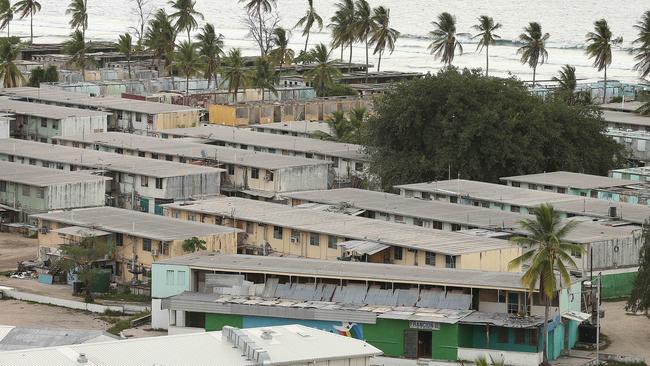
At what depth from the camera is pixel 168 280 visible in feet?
156

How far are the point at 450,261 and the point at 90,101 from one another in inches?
1646

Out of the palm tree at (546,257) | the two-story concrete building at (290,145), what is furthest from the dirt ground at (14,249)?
the palm tree at (546,257)

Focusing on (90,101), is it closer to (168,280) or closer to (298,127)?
(298,127)

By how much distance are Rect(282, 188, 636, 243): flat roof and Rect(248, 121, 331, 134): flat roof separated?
17267 millimetres

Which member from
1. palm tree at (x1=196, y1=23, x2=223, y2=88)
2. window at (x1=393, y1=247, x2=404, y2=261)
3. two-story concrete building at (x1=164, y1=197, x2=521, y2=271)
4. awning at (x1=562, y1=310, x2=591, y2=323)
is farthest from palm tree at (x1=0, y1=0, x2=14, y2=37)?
awning at (x1=562, y1=310, x2=591, y2=323)

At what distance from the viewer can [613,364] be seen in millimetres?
43719

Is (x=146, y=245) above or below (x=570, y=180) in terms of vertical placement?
below

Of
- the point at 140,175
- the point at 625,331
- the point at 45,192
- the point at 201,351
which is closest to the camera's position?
the point at 201,351

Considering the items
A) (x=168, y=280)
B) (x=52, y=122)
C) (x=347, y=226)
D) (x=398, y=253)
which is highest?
(x=52, y=122)

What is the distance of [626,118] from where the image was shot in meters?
86.2

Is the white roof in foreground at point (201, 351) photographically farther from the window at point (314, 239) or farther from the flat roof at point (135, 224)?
the window at point (314, 239)

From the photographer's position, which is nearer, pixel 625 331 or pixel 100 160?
pixel 625 331

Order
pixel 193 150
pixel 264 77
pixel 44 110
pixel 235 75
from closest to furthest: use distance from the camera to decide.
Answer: pixel 193 150, pixel 44 110, pixel 235 75, pixel 264 77

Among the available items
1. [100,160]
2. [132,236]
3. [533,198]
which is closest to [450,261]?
[132,236]
